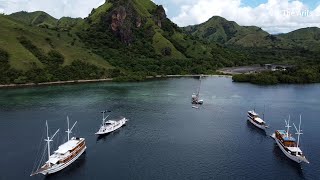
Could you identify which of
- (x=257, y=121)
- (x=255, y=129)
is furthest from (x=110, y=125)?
(x=257, y=121)

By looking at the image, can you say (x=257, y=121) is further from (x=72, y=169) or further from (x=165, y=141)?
(x=72, y=169)

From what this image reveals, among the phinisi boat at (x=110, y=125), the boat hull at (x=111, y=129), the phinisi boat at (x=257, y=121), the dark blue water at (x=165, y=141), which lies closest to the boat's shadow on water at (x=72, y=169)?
the dark blue water at (x=165, y=141)

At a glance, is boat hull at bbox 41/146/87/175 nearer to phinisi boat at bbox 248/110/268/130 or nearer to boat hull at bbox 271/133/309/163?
boat hull at bbox 271/133/309/163

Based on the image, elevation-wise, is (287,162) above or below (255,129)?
below

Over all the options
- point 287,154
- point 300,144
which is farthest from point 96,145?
point 300,144

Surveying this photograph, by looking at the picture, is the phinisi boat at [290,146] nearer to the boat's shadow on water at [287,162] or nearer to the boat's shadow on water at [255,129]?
the boat's shadow on water at [287,162]
